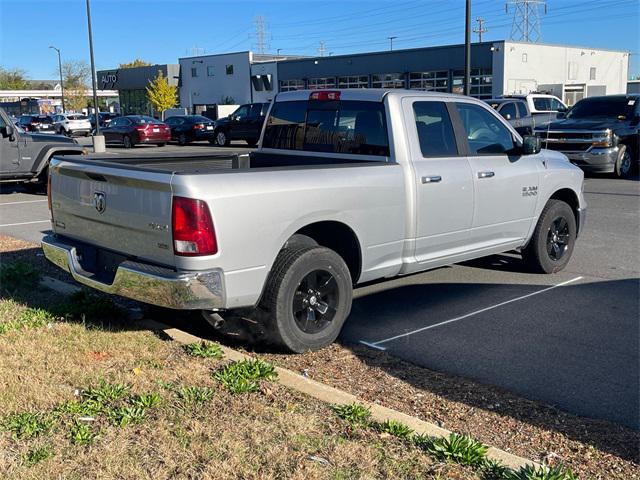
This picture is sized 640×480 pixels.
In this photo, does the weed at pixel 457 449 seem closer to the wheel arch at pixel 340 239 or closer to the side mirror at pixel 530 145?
the wheel arch at pixel 340 239

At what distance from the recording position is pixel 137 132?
1340 inches

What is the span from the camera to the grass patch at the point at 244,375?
434 cm

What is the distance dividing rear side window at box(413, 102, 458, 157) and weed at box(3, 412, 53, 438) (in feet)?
12.0

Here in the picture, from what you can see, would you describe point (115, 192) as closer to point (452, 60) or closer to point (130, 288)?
point (130, 288)

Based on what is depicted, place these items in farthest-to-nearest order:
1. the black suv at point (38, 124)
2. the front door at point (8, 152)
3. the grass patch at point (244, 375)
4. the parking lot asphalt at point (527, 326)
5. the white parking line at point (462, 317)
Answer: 1. the black suv at point (38, 124)
2. the front door at point (8, 152)
3. the white parking line at point (462, 317)
4. the parking lot asphalt at point (527, 326)
5. the grass patch at point (244, 375)

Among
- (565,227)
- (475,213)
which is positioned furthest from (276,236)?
(565,227)

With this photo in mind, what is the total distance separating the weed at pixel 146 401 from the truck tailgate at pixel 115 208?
0.88 m

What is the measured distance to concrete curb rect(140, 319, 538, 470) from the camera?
3.53 meters

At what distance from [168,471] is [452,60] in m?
45.3

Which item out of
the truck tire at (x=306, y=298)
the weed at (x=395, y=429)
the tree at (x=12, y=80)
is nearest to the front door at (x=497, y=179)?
the truck tire at (x=306, y=298)

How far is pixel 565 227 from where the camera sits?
7770 millimetres

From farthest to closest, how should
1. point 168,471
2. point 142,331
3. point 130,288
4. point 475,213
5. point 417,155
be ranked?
point 475,213 → point 417,155 → point 142,331 → point 130,288 → point 168,471

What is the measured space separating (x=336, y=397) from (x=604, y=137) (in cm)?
1382

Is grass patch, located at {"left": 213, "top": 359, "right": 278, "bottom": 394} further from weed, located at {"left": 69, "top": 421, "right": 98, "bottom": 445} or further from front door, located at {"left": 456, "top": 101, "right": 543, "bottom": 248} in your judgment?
front door, located at {"left": 456, "top": 101, "right": 543, "bottom": 248}
